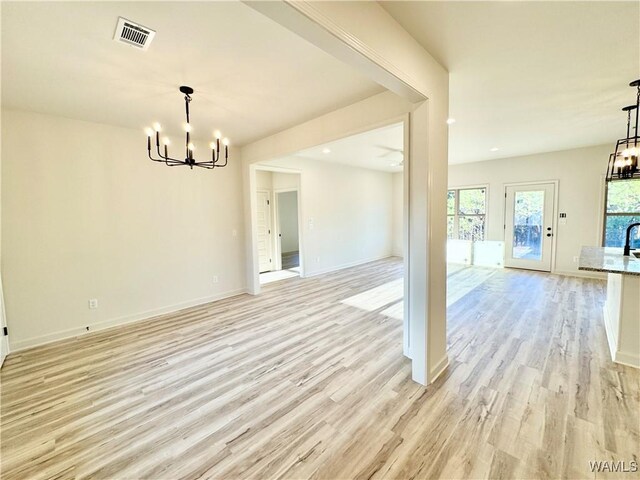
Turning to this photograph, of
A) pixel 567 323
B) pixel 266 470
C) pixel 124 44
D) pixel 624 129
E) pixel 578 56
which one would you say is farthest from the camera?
pixel 624 129

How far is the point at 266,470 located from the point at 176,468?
55 centimetres

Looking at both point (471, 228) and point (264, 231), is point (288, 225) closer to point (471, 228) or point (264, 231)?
point (264, 231)

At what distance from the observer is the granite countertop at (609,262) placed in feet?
8.00

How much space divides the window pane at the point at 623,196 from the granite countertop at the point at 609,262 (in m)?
2.64

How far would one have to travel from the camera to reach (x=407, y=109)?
2.45 meters

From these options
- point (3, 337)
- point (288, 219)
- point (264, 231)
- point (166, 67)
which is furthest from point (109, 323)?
point (288, 219)

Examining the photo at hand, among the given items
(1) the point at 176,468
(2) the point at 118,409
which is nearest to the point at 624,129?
(1) the point at 176,468

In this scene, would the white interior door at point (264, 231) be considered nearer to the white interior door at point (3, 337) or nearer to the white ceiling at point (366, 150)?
the white ceiling at point (366, 150)

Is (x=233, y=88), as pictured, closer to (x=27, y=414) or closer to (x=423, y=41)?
(x=423, y=41)

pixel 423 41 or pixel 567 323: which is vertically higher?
pixel 423 41

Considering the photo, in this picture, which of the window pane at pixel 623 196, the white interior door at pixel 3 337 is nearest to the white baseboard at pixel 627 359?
the window pane at pixel 623 196

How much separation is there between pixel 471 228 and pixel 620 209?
8.88 feet

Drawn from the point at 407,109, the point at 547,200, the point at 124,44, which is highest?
the point at 124,44

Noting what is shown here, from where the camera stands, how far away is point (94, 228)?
352 cm
